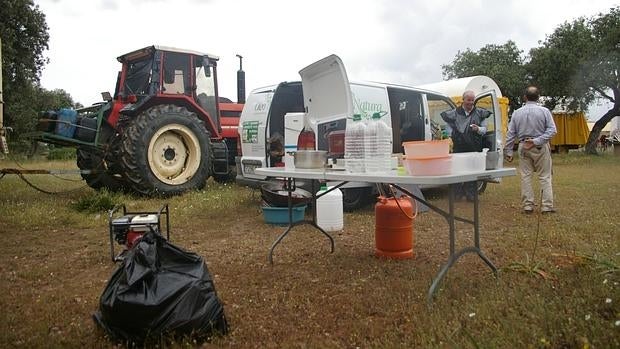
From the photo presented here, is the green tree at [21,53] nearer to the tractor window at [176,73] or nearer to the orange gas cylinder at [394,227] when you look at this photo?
the tractor window at [176,73]

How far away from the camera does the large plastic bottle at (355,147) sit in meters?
3.45

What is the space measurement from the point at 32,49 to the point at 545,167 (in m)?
26.4

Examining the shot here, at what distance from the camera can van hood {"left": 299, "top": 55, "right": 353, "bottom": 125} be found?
4.16 m

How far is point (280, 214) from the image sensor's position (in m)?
6.14

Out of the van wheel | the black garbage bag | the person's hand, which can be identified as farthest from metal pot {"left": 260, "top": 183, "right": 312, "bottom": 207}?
the black garbage bag

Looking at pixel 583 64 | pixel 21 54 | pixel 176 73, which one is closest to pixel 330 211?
pixel 176 73

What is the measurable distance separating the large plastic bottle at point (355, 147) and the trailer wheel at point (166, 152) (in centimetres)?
525

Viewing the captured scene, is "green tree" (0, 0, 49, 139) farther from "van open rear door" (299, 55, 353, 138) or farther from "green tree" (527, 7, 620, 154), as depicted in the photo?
"green tree" (527, 7, 620, 154)

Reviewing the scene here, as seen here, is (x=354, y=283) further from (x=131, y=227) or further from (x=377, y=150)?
(x=131, y=227)

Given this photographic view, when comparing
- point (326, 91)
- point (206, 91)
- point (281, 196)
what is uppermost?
point (206, 91)

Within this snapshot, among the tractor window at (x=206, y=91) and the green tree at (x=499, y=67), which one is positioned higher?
the green tree at (x=499, y=67)

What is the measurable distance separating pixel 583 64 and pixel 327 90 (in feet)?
66.4

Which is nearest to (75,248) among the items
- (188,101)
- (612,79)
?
(188,101)

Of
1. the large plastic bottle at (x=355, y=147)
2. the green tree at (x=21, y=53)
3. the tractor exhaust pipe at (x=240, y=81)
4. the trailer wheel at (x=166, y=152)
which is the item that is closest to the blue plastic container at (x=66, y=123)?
the trailer wheel at (x=166, y=152)
